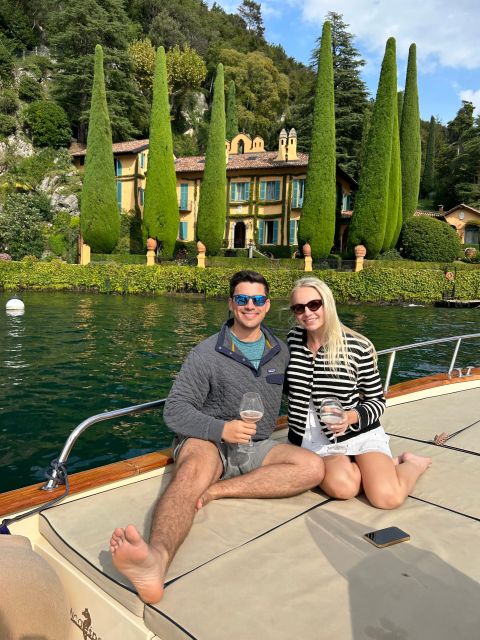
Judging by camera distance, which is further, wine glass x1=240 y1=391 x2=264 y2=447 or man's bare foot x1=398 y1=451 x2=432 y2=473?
man's bare foot x1=398 y1=451 x2=432 y2=473

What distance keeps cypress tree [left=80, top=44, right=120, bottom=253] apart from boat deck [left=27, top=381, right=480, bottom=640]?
31637mm

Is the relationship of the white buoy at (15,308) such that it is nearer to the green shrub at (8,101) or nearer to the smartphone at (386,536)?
the smartphone at (386,536)

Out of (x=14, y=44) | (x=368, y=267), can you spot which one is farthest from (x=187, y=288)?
(x=14, y=44)

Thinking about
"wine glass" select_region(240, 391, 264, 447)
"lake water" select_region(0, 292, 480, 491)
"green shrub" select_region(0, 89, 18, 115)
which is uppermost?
"green shrub" select_region(0, 89, 18, 115)

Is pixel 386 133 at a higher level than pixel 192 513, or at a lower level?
higher

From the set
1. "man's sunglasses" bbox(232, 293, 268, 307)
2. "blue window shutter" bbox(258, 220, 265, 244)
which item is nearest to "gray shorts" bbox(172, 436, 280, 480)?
"man's sunglasses" bbox(232, 293, 268, 307)

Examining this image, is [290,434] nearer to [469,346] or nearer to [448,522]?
[448,522]

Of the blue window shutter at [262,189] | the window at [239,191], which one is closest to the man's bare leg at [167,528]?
the blue window shutter at [262,189]

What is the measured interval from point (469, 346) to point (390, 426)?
11540mm

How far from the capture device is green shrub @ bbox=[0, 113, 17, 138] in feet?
137

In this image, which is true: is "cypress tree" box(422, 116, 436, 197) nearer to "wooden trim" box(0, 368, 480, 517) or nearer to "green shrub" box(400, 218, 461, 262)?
"green shrub" box(400, 218, 461, 262)

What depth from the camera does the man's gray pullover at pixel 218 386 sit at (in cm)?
290

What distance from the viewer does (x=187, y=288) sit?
2805 centimetres

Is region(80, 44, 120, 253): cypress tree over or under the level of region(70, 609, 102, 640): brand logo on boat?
over
